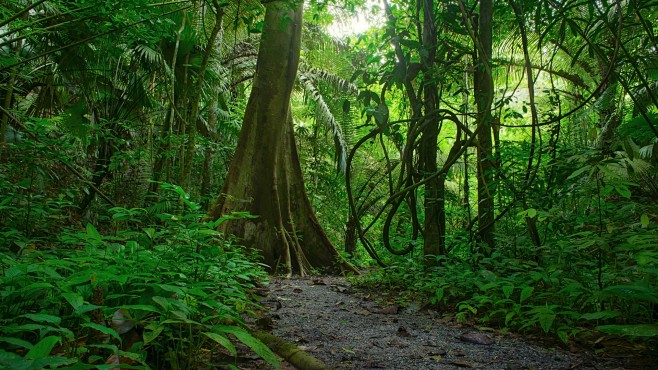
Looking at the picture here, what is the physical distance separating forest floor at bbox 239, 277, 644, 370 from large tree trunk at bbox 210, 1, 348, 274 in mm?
1947

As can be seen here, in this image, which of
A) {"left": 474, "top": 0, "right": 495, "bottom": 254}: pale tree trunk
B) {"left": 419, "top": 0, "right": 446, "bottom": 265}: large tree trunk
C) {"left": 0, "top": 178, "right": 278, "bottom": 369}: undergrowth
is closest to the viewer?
{"left": 0, "top": 178, "right": 278, "bottom": 369}: undergrowth

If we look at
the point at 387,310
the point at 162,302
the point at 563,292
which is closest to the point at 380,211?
the point at 387,310

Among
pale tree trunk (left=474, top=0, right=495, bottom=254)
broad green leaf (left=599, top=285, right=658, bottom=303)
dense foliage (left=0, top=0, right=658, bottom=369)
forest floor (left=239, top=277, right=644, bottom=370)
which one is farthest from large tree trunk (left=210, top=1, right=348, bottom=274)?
broad green leaf (left=599, top=285, right=658, bottom=303)

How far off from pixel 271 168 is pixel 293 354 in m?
4.04

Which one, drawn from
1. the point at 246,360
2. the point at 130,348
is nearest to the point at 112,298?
the point at 130,348

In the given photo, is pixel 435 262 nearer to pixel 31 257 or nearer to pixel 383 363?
pixel 383 363

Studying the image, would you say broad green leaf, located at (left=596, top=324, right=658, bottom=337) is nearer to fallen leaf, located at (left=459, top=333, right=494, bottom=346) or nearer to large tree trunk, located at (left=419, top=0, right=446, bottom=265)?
fallen leaf, located at (left=459, top=333, right=494, bottom=346)

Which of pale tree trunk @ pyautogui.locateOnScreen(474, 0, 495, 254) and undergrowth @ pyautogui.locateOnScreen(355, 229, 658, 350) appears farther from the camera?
pale tree trunk @ pyautogui.locateOnScreen(474, 0, 495, 254)

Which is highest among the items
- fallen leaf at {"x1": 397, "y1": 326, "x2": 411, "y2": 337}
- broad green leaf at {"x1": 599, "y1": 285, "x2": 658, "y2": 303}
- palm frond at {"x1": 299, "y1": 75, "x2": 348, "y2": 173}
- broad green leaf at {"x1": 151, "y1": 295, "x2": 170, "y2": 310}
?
palm frond at {"x1": 299, "y1": 75, "x2": 348, "y2": 173}

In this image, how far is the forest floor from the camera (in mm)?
2090

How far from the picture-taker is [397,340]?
8.32 feet

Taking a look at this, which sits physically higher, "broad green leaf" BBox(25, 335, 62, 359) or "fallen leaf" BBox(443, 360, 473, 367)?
"broad green leaf" BBox(25, 335, 62, 359)

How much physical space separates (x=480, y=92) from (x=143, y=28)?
290cm

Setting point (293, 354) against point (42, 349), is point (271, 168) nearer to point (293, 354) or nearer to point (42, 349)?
point (293, 354)
